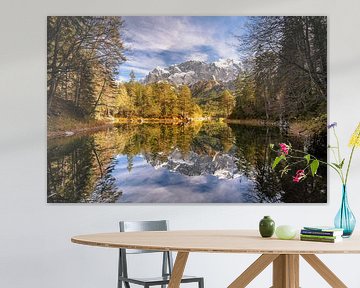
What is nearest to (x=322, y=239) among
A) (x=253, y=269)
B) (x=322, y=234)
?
(x=322, y=234)

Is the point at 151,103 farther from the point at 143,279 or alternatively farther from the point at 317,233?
the point at 317,233

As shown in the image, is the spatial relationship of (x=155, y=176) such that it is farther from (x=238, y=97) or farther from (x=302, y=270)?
(x=302, y=270)

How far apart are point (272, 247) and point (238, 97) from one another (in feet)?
8.91

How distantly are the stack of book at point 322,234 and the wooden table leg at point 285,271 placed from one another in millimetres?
137

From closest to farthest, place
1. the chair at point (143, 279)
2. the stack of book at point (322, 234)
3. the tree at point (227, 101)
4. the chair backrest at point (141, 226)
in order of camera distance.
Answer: the stack of book at point (322, 234) → the chair at point (143, 279) → the chair backrest at point (141, 226) → the tree at point (227, 101)

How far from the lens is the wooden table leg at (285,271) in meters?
4.54

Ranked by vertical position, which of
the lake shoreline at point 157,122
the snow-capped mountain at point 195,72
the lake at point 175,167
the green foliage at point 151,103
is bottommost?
the lake at point 175,167

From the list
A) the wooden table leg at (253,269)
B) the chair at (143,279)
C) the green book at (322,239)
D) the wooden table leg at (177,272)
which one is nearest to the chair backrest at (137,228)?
the chair at (143,279)

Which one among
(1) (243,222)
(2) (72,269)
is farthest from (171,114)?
(2) (72,269)

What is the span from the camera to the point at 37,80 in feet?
21.6

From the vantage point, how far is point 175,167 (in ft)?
21.6

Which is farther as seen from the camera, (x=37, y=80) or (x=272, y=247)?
(x=37, y=80)

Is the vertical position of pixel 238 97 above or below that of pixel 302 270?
above

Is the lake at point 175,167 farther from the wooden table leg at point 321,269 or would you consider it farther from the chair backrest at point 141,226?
the wooden table leg at point 321,269
